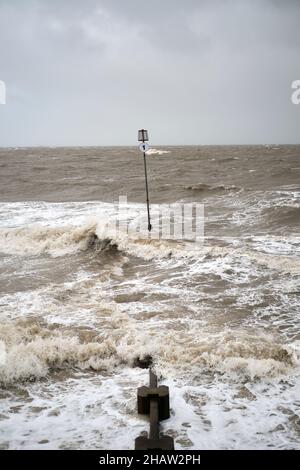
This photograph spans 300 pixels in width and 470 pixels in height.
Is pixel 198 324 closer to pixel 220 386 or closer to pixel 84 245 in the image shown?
pixel 220 386

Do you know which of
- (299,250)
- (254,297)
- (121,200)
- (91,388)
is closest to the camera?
(91,388)

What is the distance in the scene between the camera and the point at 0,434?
340 cm

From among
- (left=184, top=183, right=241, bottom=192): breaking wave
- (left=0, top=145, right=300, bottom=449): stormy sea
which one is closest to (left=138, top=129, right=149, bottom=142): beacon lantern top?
(left=0, top=145, right=300, bottom=449): stormy sea

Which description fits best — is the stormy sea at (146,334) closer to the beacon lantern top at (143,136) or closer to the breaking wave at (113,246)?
the breaking wave at (113,246)

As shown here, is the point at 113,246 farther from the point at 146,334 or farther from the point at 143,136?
the point at 146,334

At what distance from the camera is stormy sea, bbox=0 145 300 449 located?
3.52m

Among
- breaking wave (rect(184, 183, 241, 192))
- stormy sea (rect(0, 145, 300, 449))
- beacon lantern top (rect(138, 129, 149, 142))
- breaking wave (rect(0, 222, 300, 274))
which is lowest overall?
stormy sea (rect(0, 145, 300, 449))

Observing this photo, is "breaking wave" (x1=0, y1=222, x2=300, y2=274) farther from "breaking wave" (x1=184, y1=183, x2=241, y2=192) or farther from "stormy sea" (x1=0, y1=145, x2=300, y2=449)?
"breaking wave" (x1=184, y1=183, x2=241, y2=192)

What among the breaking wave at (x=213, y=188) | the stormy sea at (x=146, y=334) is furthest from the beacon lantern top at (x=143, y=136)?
the breaking wave at (x=213, y=188)

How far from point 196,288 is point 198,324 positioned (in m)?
1.59

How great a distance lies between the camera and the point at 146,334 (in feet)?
17.1

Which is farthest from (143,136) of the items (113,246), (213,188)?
(213,188)

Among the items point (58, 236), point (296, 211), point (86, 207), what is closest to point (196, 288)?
point (58, 236)

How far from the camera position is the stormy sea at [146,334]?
11.5 ft
